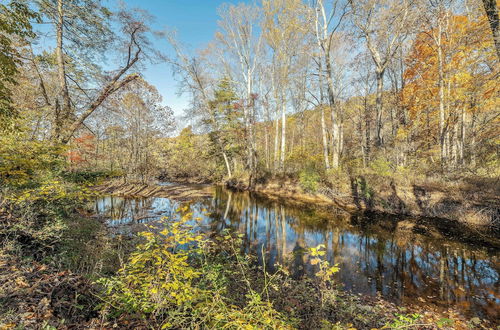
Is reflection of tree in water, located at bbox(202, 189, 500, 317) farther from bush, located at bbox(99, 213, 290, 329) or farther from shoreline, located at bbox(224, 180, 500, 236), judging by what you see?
bush, located at bbox(99, 213, 290, 329)

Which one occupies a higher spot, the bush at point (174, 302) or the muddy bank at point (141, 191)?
the bush at point (174, 302)

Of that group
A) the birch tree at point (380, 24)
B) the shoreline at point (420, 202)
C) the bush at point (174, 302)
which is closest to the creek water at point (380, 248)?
the bush at point (174, 302)

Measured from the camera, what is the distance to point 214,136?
23.0m

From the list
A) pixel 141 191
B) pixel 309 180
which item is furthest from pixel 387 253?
pixel 141 191

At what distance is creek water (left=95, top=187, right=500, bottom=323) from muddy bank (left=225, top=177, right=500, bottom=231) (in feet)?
2.37

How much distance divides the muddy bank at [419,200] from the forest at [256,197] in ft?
0.20

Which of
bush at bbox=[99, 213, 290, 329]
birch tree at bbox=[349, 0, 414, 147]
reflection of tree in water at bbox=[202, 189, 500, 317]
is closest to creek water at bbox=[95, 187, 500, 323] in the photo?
reflection of tree in water at bbox=[202, 189, 500, 317]

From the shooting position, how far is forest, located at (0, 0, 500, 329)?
2.34 meters

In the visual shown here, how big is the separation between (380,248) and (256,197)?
9.92m

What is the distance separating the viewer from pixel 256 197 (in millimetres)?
15945

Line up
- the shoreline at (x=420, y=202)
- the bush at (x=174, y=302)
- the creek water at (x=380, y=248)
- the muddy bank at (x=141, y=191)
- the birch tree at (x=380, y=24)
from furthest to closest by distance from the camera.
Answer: the muddy bank at (x=141, y=191) < the birch tree at (x=380, y=24) < the shoreline at (x=420, y=202) < the creek water at (x=380, y=248) < the bush at (x=174, y=302)

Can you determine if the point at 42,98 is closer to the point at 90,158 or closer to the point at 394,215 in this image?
the point at 90,158

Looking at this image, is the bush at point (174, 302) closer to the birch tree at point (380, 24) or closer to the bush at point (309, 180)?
the bush at point (309, 180)

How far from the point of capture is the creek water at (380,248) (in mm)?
4562
